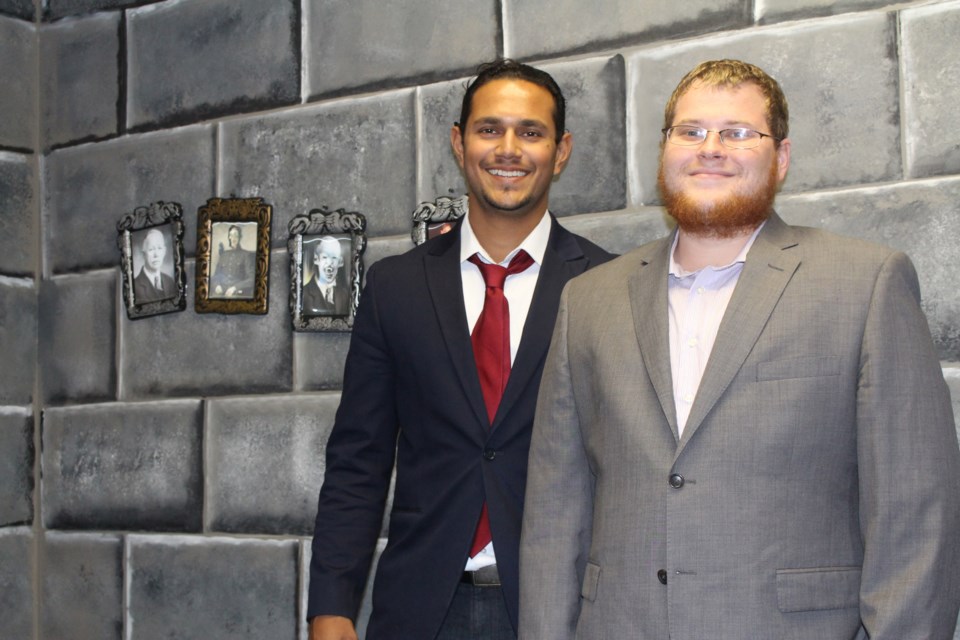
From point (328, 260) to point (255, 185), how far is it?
1.23ft

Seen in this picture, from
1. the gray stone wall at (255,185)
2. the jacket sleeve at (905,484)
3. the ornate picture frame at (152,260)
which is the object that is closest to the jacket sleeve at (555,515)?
the jacket sleeve at (905,484)

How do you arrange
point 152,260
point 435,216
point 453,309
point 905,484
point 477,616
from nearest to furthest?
point 905,484, point 477,616, point 453,309, point 435,216, point 152,260

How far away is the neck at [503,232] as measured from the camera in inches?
97.2

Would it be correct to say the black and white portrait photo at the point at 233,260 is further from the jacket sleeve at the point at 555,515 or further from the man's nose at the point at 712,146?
the man's nose at the point at 712,146

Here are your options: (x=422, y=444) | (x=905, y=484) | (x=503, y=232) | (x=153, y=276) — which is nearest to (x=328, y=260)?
(x=153, y=276)

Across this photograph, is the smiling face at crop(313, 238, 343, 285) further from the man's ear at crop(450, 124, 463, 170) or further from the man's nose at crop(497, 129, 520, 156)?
the man's nose at crop(497, 129, 520, 156)

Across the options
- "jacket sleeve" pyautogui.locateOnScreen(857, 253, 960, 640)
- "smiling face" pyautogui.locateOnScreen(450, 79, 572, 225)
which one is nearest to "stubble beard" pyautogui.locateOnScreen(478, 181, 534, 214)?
"smiling face" pyautogui.locateOnScreen(450, 79, 572, 225)

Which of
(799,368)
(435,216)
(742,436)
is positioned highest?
(435,216)

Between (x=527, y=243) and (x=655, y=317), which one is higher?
(x=527, y=243)

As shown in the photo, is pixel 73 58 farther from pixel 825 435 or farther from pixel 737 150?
pixel 825 435

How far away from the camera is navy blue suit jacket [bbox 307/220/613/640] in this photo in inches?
89.0

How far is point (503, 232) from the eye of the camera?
2.47m

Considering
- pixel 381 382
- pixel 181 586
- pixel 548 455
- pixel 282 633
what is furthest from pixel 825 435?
pixel 181 586

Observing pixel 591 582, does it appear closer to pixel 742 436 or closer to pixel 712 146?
pixel 742 436
